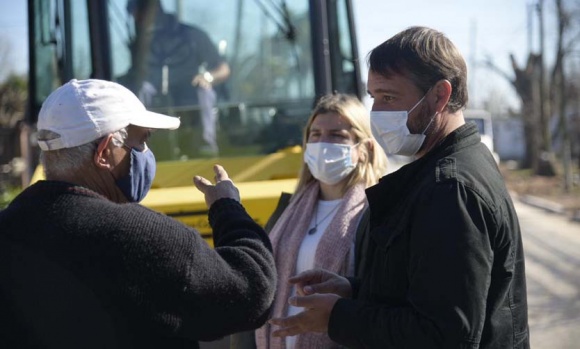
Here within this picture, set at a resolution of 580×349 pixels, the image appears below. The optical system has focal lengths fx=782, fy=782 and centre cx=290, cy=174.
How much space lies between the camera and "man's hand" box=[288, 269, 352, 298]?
2521 mm

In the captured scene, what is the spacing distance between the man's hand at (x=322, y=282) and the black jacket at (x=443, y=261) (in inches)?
10.8

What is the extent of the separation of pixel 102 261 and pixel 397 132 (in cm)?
91

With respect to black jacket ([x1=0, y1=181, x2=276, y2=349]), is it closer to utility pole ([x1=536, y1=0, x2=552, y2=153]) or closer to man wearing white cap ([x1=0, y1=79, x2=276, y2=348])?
man wearing white cap ([x1=0, y1=79, x2=276, y2=348])

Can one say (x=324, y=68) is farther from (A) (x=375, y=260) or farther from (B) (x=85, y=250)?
(B) (x=85, y=250)

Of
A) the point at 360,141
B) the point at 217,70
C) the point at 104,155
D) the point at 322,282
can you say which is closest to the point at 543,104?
the point at 217,70

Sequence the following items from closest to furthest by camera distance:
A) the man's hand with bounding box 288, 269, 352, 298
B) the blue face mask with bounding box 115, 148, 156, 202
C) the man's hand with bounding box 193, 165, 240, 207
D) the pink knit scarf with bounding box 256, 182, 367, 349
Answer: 1. the blue face mask with bounding box 115, 148, 156, 202
2. the man's hand with bounding box 193, 165, 240, 207
3. the man's hand with bounding box 288, 269, 352, 298
4. the pink knit scarf with bounding box 256, 182, 367, 349

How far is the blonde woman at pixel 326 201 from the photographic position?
330 cm

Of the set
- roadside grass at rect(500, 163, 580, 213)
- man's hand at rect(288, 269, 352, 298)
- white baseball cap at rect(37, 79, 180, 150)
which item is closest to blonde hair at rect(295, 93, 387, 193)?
man's hand at rect(288, 269, 352, 298)

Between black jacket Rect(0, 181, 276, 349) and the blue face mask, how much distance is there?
166mm

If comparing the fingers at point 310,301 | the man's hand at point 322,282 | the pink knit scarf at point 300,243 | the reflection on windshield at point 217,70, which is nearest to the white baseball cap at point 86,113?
the fingers at point 310,301

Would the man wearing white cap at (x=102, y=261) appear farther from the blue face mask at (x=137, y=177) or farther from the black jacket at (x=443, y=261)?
the black jacket at (x=443, y=261)

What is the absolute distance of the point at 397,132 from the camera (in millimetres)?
2260

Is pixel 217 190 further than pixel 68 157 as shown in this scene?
Yes

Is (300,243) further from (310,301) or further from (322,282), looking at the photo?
(310,301)
